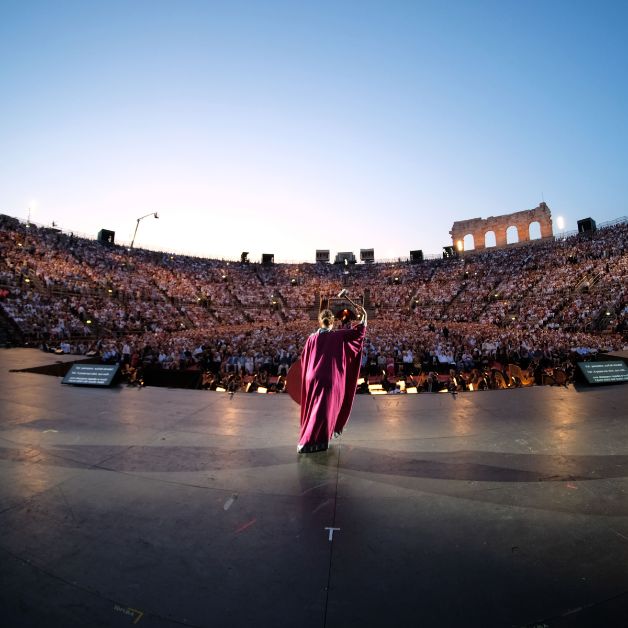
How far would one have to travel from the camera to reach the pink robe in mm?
4418

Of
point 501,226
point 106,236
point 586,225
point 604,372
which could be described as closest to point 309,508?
point 604,372

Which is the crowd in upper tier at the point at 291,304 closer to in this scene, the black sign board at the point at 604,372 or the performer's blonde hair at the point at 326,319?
the black sign board at the point at 604,372

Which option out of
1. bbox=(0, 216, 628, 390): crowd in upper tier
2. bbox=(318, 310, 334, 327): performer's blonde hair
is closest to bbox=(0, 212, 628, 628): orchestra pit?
bbox=(318, 310, 334, 327): performer's blonde hair

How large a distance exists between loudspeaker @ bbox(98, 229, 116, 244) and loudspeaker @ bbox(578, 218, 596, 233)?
6010 centimetres

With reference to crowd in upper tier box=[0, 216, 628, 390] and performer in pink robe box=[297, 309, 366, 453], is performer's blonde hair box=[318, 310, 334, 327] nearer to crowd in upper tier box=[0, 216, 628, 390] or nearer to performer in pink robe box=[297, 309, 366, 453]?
performer in pink robe box=[297, 309, 366, 453]

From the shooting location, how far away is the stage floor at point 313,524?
6.56ft

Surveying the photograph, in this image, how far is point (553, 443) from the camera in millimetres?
4582

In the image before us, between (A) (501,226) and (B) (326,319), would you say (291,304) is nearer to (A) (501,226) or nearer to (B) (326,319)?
(A) (501,226)

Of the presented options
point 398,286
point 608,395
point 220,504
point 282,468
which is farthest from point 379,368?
point 398,286

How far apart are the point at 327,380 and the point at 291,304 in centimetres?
4344

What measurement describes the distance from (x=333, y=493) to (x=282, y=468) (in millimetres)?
780

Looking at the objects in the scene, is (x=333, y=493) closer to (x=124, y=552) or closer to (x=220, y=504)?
(x=220, y=504)

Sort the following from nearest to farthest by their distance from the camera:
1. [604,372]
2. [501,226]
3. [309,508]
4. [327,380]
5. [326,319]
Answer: [309,508] < [327,380] < [326,319] < [604,372] < [501,226]

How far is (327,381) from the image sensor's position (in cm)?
448
